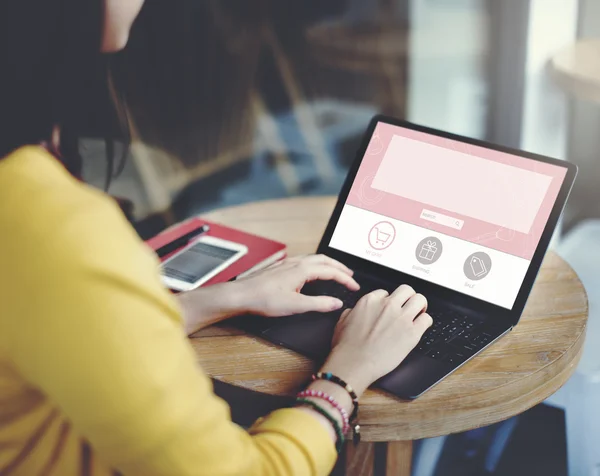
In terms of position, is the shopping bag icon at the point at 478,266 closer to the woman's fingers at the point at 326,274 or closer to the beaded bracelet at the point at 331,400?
the woman's fingers at the point at 326,274

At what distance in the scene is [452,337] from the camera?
0.96 meters

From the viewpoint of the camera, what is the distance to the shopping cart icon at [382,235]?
44.3 inches

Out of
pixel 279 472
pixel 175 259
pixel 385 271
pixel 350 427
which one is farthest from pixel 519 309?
pixel 175 259

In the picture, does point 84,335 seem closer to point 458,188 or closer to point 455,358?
point 455,358

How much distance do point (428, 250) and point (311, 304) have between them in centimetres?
22

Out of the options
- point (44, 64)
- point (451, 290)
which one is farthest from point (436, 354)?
point (44, 64)

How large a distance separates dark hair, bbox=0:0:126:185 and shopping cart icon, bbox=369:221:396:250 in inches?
20.9

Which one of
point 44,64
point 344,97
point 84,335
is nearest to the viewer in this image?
point 84,335

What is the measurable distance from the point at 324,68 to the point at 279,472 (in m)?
2.62

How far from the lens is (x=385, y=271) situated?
1.12 meters

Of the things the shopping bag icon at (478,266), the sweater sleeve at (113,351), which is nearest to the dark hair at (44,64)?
the sweater sleeve at (113,351)

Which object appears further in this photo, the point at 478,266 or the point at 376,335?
the point at 478,266

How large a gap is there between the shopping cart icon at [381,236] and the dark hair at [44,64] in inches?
21.0

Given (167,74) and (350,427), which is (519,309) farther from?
(167,74)
